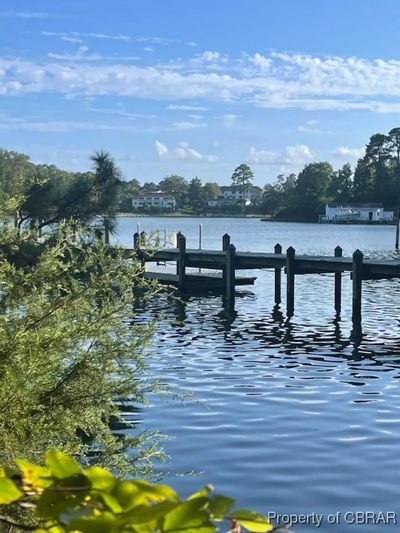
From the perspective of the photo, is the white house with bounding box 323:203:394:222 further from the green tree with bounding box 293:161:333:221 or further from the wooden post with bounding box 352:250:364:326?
the wooden post with bounding box 352:250:364:326

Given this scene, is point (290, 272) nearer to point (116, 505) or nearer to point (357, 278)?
point (357, 278)

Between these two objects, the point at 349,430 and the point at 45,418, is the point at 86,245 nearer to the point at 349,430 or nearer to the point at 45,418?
the point at 45,418

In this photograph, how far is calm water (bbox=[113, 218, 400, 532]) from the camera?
32.0ft

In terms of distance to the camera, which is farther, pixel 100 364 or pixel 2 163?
pixel 2 163

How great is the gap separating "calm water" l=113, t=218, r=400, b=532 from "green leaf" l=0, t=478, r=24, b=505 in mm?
6078

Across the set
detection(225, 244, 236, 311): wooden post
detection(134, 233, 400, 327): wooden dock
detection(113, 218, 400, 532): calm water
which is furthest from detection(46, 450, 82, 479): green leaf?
detection(225, 244, 236, 311): wooden post

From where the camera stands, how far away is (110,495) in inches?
53.4

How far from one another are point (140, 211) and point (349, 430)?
524 feet

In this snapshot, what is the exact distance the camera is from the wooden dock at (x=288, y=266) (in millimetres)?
24828

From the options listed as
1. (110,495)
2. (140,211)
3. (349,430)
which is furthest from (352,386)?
(140,211)

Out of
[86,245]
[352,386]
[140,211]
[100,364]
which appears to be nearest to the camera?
[100,364]

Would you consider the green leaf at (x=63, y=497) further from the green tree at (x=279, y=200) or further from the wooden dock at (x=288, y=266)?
the green tree at (x=279, y=200)

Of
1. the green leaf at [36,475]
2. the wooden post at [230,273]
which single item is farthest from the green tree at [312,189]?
the green leaf at [36,475]

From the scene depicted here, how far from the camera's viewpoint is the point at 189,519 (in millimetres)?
1316
